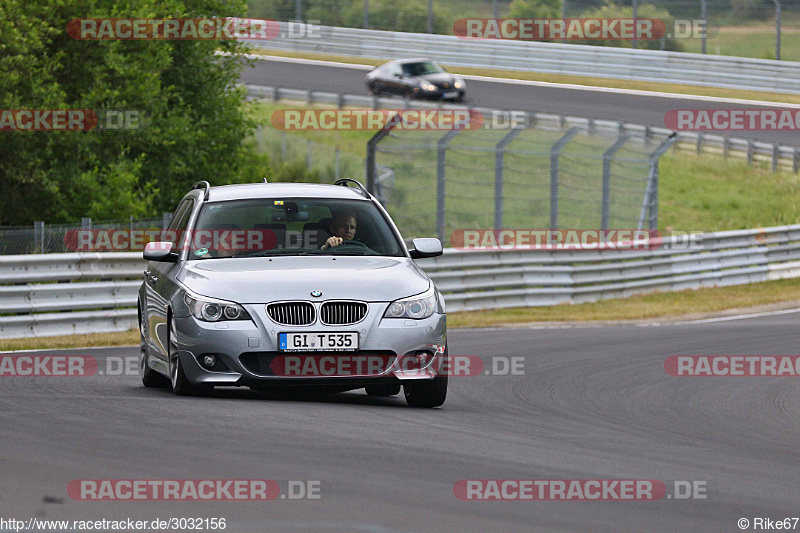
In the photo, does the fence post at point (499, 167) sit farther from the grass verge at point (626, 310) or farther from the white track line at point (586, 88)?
the white track line at point (586, 88)

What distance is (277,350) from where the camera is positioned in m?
8.89

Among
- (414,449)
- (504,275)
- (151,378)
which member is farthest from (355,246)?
(504,275)

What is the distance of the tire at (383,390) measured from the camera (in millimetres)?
9708

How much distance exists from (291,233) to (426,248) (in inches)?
38.8

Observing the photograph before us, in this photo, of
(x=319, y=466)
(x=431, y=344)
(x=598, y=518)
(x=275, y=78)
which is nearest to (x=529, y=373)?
(x=431, y=344)

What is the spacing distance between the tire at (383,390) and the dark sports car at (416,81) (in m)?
32.9

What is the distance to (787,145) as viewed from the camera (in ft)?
136

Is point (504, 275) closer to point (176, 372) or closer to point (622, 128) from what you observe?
point (176, 372)

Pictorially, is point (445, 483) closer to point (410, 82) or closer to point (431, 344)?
point (431, 344)

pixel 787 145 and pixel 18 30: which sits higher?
pixel 18 30

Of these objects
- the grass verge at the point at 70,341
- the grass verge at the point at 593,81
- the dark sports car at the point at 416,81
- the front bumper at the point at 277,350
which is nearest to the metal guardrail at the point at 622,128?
the dark sports car at the point at 416,81

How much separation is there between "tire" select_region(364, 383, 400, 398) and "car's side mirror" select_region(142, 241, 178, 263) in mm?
1700

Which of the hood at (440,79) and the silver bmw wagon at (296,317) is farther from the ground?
the silver bmw wagon at (296,317)

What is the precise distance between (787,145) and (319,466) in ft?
122
